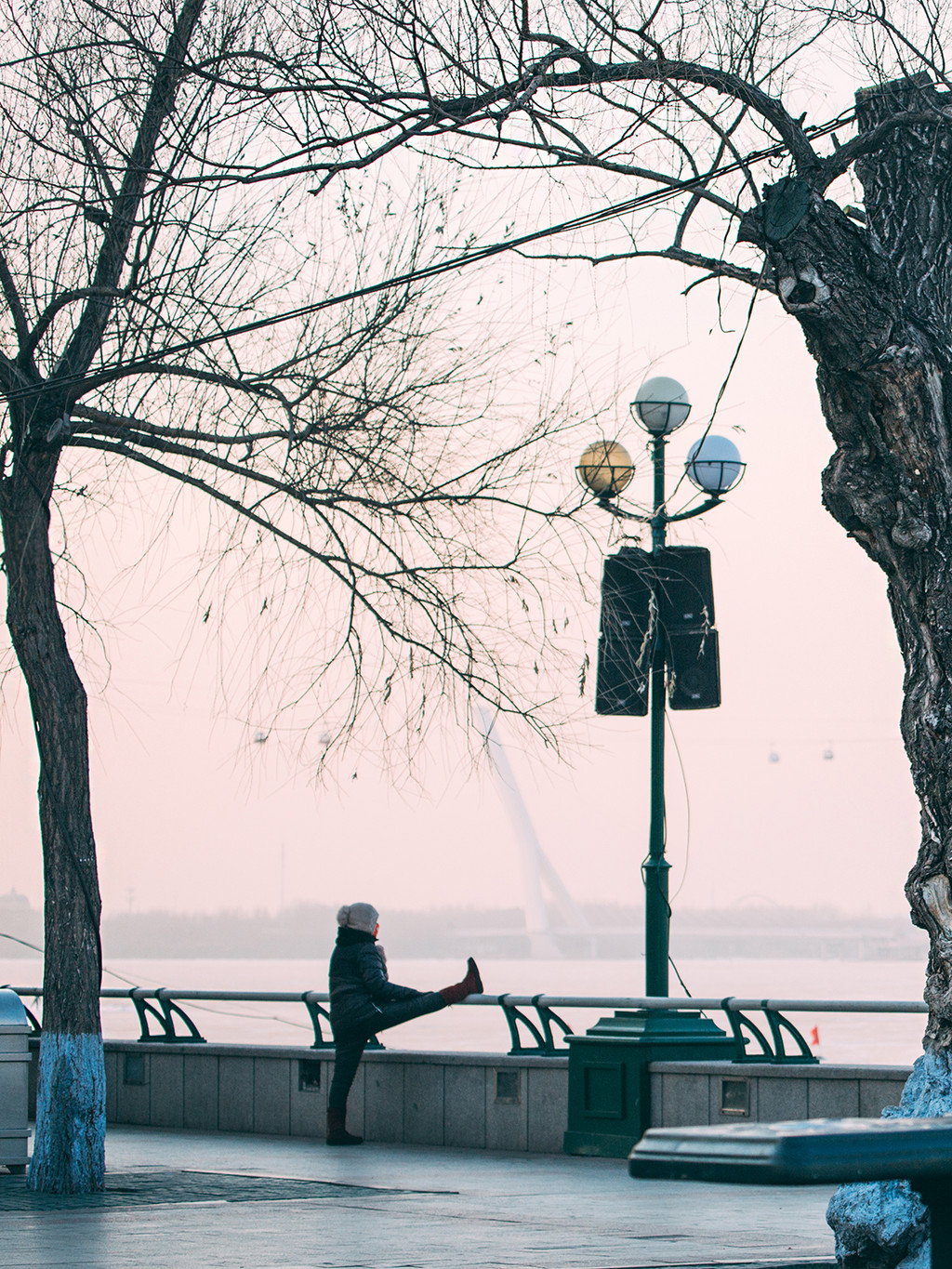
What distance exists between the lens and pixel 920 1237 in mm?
7055

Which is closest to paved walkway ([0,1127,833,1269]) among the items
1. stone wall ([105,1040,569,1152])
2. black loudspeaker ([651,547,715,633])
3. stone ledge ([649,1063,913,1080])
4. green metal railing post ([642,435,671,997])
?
stone wall ([105,1040,569,1152])

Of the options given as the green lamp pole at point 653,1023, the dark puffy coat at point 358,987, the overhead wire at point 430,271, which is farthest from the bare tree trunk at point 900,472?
the dark puffy coat at point 358,987

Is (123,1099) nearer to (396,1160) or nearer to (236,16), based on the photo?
(396,1160)

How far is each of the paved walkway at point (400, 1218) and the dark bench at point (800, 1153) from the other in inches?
127

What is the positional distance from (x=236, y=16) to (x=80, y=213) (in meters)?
1.58

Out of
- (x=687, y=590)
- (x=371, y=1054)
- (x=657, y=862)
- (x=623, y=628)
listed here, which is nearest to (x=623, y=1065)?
(x=657, y=862)

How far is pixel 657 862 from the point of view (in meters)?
13.6

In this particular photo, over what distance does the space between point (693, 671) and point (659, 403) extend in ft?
6.38

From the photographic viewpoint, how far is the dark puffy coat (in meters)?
13.8

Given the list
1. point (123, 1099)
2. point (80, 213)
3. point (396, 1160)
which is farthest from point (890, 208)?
point (123, 1099)

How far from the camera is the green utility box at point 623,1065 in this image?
12961 mm

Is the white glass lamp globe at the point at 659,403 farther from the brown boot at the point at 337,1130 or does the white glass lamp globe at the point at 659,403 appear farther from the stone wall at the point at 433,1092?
the brown boot at the point at 337,1130

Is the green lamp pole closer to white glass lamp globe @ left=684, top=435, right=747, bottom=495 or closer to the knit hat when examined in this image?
white glass lamp globe @ left=684, top=435, right=747, bottom=495

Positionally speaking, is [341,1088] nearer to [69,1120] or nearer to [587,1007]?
[587,1007]
